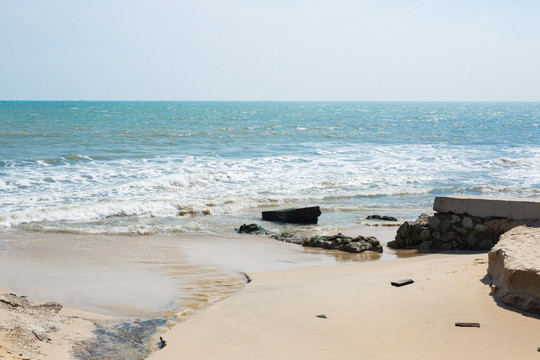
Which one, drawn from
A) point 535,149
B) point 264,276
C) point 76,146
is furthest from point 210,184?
point 535,149

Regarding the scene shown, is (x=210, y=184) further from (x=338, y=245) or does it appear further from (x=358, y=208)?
(x=338, y=245)

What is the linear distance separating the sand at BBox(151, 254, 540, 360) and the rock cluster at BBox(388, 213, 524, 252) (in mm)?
1755

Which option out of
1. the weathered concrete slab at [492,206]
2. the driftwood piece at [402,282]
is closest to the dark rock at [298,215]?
the weathered concrete slab at [492,206]

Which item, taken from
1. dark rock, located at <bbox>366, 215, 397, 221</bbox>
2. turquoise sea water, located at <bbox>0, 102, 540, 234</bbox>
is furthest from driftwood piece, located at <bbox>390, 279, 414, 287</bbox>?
dark rock, located at <bbox>366, 215, 397, 221</bbox>

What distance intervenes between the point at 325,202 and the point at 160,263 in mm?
8785

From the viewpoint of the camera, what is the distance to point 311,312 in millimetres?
6344

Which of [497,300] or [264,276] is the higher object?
[497,300]

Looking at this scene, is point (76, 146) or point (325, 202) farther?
point (76, 146)

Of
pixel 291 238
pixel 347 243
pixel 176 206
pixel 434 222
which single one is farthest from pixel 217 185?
pixel 434 222

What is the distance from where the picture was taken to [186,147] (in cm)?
3319

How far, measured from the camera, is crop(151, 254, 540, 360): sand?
5.16 metres

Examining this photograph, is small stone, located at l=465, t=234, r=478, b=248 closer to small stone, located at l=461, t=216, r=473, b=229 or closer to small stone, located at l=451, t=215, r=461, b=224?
small stone, located at l=461, t=216, r=473, b=229

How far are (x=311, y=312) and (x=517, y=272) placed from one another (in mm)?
2143

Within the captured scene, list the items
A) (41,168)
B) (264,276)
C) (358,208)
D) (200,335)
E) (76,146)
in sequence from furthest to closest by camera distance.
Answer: (76,146)
(41,168)
(358,208)
(264,276)
(200,335)
